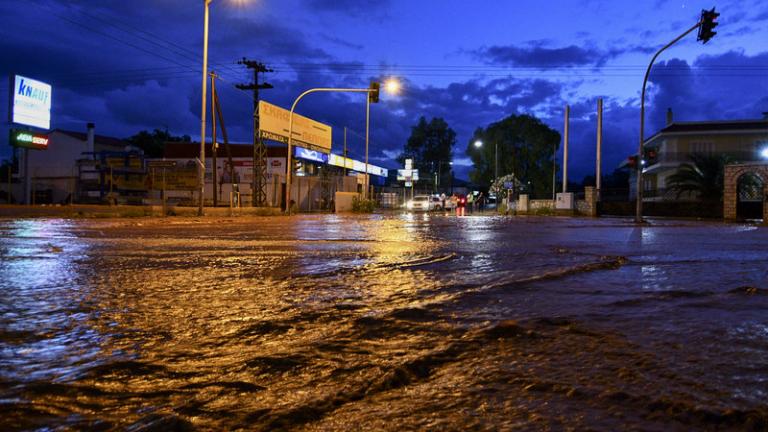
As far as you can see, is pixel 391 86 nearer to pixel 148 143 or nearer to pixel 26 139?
pixel 26 139

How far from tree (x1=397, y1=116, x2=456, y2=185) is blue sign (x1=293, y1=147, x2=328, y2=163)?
102 ft

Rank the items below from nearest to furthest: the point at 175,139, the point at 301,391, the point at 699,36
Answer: the point at 301,391, the point at 699,36, the point at 175,139

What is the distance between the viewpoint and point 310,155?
50344mm

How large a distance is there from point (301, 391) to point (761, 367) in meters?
1.96

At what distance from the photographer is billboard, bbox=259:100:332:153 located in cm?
3566

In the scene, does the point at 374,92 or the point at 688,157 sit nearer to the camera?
the point at 374,92

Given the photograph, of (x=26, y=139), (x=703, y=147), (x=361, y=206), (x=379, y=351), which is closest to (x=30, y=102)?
(x=26, y=139)

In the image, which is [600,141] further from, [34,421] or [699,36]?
[34,421]

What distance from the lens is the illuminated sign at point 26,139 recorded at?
1461 inches

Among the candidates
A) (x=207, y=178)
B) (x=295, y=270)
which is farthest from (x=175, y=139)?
(x=295, y=270)

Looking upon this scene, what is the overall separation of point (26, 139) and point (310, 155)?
2253 cm

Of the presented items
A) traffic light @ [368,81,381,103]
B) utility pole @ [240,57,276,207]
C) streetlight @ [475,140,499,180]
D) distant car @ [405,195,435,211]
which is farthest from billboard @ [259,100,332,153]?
streetlight @ [475,140,499,180]

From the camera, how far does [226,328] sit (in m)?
2.92

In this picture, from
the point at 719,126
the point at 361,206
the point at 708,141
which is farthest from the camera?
the point at 708,141
